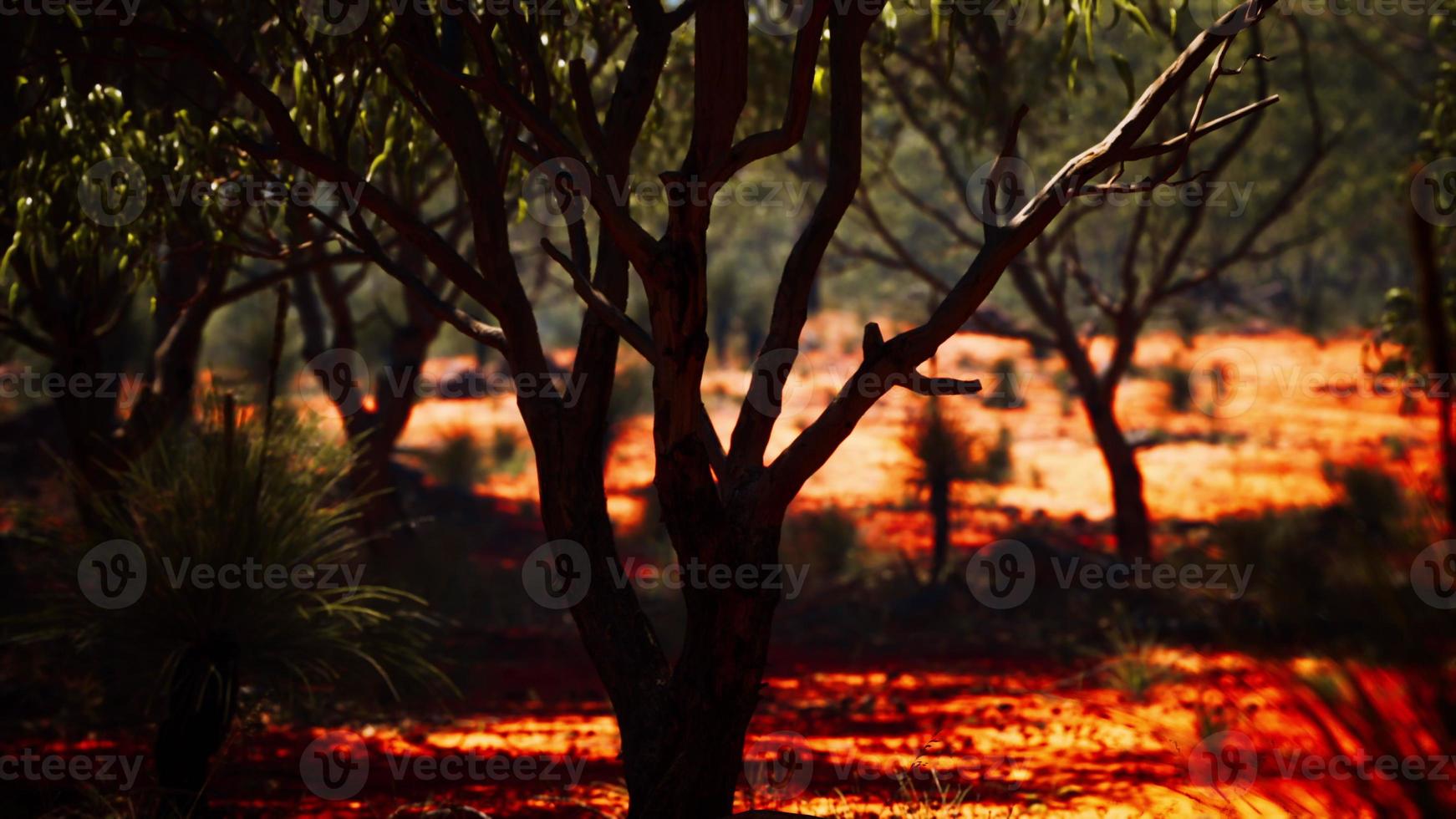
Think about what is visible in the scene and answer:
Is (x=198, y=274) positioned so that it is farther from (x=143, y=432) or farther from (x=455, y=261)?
(x=455, y=261)

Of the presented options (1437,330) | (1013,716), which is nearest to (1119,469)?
(1013,716)

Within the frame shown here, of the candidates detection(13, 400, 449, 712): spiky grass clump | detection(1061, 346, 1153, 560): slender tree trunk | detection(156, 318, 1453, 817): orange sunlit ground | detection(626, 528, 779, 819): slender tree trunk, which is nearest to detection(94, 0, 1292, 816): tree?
detection(626, 528, 779, 819): slender tree trunk

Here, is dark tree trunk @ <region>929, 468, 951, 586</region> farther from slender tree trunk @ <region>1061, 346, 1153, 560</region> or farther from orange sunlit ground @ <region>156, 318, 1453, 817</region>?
slender tree trunk @ <region>1061, 346, 1153, 560</region>

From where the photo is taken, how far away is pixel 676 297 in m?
3.26

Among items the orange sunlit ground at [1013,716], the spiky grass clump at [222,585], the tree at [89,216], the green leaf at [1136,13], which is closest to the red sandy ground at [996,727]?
the orange sunlit ground at [1013,716]

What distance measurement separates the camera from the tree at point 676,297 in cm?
338

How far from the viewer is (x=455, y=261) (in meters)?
3.87

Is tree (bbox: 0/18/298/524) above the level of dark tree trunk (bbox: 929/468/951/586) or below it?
above

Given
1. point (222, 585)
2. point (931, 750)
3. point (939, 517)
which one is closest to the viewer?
point (222, 585)

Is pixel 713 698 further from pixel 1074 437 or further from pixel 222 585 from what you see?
pixel 1074 437

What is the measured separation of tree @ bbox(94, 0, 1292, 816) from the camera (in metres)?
3.38

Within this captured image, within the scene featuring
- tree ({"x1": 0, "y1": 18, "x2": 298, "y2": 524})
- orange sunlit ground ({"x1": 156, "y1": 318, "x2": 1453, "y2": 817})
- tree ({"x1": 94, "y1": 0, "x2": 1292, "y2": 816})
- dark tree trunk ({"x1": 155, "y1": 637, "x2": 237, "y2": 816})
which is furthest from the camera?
tree ({"x1": 0, "y1": 18, "x2": 298, "y2": 524})

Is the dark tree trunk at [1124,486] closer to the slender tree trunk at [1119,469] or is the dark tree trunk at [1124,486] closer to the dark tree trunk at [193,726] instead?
the slender tree trunk at [1119,469]

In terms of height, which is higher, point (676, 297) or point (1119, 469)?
point (676, 297)
